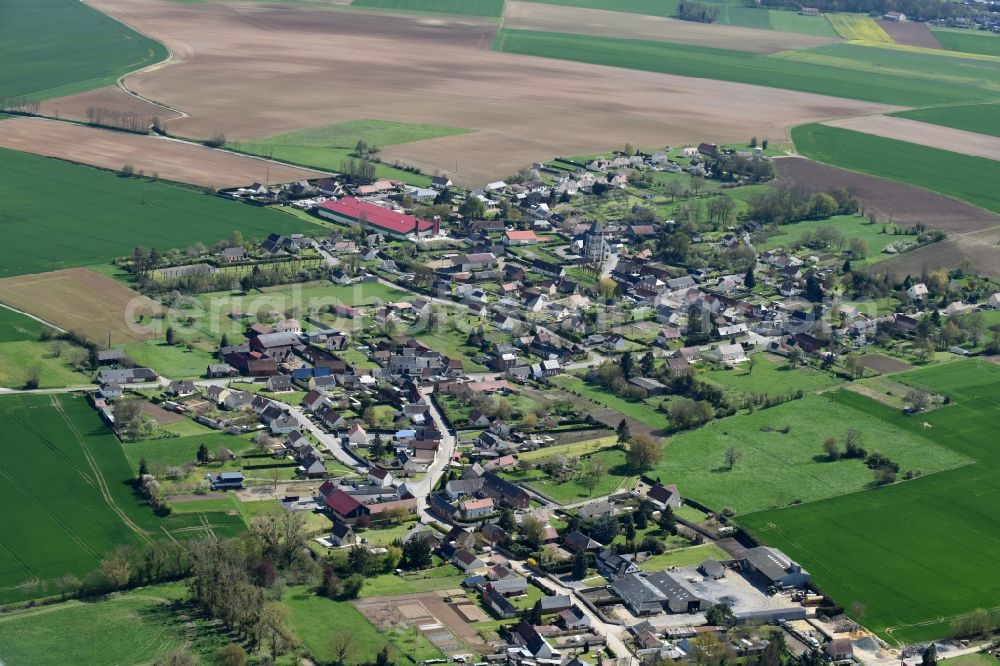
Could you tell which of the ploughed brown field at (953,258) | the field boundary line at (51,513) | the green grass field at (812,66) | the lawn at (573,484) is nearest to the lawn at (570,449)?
the lawn at (573,484)

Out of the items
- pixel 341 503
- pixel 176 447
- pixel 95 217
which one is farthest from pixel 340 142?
pixel 341 503

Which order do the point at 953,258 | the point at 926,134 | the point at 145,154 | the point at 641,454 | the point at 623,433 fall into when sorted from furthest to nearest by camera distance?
the point at 926,134
the point at 145,154
the point at 953,258
the point at 623,433
the point at 641,454

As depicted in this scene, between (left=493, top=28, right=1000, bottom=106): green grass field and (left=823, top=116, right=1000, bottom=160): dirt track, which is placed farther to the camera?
(left=493, top=28, right=1000, bottom=106): green grass field

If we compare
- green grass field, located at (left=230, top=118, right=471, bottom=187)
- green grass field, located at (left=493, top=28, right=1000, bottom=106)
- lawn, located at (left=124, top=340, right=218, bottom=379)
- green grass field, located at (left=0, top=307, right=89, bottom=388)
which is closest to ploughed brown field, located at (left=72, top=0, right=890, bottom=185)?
green grass field, located at (left=230, top=118, right=471, bottom=187)

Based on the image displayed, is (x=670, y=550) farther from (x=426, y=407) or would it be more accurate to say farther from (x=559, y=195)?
(x=559, y=195)

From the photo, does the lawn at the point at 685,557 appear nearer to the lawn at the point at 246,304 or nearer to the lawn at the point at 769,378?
the lawn at the point at 769,378

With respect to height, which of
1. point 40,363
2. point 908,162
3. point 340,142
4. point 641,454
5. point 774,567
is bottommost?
point 40,363

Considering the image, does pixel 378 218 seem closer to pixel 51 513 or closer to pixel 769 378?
pixel 769 378

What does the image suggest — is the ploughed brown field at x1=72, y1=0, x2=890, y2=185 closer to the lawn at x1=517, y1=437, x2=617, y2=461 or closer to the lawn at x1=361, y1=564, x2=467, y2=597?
the lawn at x1=517, y1=437, x2=617, y2=461
